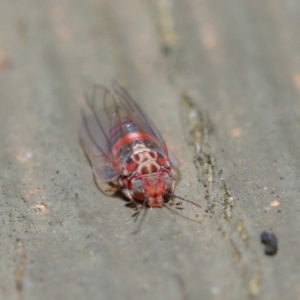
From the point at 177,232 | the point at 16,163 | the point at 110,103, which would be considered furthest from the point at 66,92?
the point at 177,232

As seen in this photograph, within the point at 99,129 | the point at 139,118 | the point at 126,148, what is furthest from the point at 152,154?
the point at 99,129

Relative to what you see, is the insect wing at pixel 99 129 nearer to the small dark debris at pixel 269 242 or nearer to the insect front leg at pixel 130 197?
the insect front leg at pixel 130 197

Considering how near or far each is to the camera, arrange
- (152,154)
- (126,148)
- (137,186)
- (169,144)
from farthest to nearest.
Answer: (169,144) < (126,148) < (152,154) < (137,186)

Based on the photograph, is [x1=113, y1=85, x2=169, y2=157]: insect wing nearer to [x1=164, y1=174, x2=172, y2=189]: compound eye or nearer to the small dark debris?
[x1=164, y1=174, x2=172, y2=189]: compound eye

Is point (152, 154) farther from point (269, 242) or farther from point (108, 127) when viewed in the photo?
point (269, 242)

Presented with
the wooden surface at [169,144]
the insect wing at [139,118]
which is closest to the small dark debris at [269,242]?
the wooden surface at [169,144]
